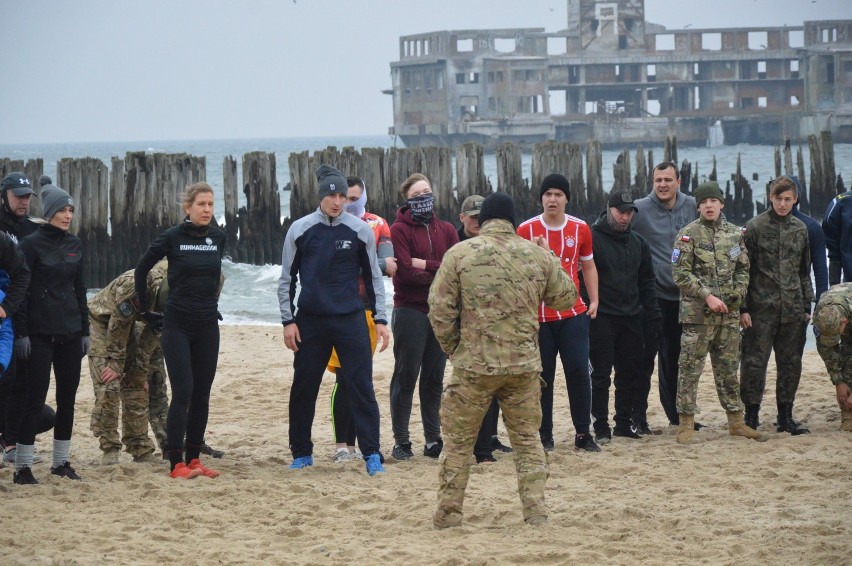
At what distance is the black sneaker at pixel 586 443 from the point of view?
759 cm

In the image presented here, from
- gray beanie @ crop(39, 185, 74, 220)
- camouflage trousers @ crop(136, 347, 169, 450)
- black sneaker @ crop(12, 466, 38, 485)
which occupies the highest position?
gray beanie @ crop(39, 185, 74, 220)

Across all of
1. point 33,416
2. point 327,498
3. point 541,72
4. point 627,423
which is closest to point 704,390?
point 627,423

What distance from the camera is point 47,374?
21.6 feet

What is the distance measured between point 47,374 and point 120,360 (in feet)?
2.00

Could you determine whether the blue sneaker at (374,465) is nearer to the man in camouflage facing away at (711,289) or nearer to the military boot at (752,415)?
the man in camouflage facing away at (711,289)

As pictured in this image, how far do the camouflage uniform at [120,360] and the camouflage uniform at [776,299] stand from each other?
13.6 ft

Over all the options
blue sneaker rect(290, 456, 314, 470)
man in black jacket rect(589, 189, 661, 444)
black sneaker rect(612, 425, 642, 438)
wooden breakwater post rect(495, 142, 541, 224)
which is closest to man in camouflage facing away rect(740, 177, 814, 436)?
man in black jacket rect(589, 189, 661, 444)

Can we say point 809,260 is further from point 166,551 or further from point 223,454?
point 166,551

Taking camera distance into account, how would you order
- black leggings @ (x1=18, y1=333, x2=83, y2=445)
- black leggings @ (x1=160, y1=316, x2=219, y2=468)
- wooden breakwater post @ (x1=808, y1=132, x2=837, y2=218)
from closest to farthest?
black leggings @ (x1=18, y1=333, x2=83, y2=445), black leggings @ (x1=160, y1=316, x2=219, y2=468), wooden breakwater post @ (x1=808, y1=132, x2=837, y2=218)

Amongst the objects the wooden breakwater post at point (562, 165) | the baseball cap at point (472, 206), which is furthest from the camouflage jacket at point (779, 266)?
the wooden breakwater post at point (562, 165)

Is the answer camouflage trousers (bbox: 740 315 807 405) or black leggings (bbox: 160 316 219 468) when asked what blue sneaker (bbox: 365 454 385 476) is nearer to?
black leggings (bbox: 160 316 219 468)

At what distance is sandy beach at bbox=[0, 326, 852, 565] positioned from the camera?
531 cm

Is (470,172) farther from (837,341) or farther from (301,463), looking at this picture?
(301,463)

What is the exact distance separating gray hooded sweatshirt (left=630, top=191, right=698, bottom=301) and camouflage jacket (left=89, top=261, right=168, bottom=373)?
3493 millimetres
